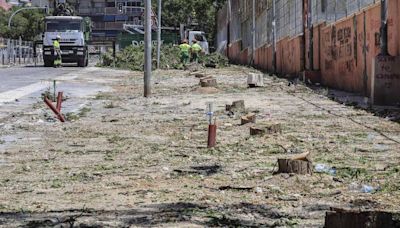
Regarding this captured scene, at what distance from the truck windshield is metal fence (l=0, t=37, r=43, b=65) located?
12.5 m

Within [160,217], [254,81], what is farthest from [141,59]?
[160,217]

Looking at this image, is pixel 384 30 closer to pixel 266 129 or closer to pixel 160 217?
pixel 266 129

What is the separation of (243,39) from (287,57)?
20442mm

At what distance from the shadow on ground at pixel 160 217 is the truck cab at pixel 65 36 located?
37208 millimetres

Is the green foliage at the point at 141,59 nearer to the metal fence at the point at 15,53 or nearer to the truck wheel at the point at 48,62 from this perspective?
the truck wheel at the point at 48,62

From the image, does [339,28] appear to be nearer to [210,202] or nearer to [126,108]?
[126,108]

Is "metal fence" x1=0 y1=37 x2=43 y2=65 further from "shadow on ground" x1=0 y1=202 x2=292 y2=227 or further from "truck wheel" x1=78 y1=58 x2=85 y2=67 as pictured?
"shadow on ground" x1=0 y1=202 x2=292 y2=227

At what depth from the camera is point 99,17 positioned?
117 meters

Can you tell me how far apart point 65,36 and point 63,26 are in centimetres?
65

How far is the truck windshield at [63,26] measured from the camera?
4184 cm

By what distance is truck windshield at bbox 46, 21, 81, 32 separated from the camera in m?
41.8

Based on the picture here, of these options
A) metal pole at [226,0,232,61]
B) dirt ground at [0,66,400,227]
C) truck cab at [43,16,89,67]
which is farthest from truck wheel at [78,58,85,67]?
dirt ground at [0,66,400,227]

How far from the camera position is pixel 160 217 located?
5016 mm

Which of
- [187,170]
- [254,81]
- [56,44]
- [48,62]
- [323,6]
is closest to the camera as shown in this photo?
[187,170]
